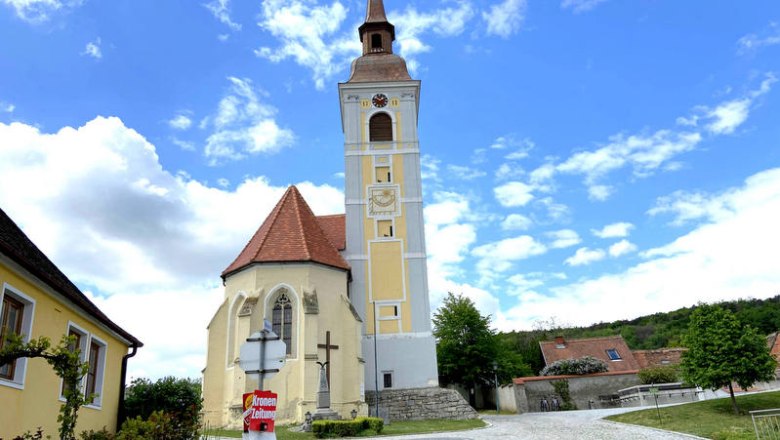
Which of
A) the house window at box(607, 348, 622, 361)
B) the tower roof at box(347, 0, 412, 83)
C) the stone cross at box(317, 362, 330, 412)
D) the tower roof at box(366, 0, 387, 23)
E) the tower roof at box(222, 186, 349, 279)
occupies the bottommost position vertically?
the stone cross at box(317, 362, 330, 412)

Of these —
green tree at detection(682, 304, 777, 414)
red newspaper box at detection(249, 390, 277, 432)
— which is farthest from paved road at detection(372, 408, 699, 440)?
red newspaper box at detection(249, 390, 277, 432)

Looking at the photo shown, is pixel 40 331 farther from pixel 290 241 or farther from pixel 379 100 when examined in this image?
pixel 379 100

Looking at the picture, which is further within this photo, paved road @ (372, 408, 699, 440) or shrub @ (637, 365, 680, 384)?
shrub @ (637, 365, 680, 384)

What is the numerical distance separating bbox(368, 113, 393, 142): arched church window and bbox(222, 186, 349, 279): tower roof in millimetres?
5988

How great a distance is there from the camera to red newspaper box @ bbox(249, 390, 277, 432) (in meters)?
6.87

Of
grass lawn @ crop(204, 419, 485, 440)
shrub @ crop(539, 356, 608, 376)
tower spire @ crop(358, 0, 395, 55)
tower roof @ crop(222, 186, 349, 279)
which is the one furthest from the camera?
tower spire @ crop(358, 0, 395, 55)

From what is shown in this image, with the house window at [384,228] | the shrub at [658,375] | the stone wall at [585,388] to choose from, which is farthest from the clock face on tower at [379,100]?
the shrub at [658,375]

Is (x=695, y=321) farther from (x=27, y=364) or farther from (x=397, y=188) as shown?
(x=27, y=364)

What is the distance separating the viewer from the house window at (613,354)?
41.1 meters

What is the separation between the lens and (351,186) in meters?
33.3

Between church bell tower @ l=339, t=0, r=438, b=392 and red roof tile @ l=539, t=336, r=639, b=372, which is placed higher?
church bell tower @ l=339, t=0, r=438, b=392

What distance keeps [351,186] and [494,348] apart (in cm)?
1419

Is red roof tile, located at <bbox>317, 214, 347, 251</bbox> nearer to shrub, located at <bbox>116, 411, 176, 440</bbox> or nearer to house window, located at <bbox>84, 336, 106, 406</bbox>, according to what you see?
house window, located at <bbox>84, 336, 106, 406</bbox>

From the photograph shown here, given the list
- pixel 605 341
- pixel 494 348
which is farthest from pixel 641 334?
pixel 494 348
